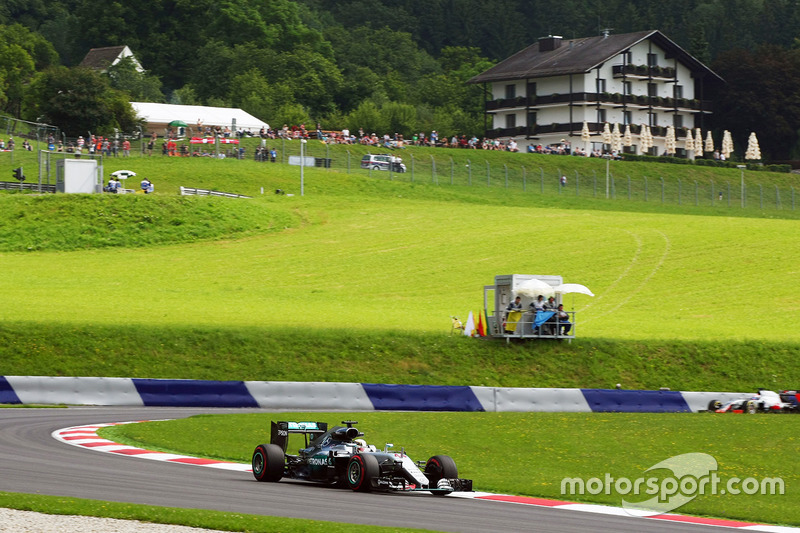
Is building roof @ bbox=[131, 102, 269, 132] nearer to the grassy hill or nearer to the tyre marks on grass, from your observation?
the grassy hill

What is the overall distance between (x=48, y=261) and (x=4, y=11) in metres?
111

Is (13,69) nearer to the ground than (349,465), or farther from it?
farther from it

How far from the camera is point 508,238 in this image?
2275 inches

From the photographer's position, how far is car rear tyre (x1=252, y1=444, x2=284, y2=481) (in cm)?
1815

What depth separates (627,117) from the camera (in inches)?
4680

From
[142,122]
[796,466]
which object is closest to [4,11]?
[142,122]

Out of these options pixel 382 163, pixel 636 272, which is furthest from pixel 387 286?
pixel 382 163

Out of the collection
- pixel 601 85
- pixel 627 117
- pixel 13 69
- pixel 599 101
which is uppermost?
pixel 13 69

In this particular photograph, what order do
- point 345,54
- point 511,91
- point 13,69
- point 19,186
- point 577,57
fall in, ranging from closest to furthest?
point 19,186 → point 577,57 → point 13,69 → point 511,91 → point 345,54

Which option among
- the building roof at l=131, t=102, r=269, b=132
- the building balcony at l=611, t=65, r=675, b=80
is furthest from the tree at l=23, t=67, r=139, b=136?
the building balcony at l=611, t=65, r=675, b=80

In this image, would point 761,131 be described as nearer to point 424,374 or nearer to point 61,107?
point 61,107

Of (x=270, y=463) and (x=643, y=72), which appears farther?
(x=643, y=72)

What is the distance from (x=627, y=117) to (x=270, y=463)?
10572cm

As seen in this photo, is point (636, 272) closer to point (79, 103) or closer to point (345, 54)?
point (79, 103)
